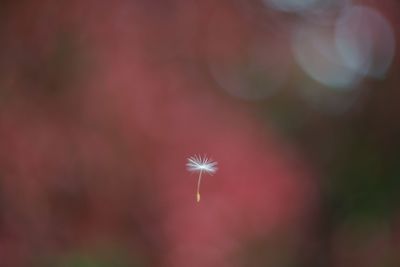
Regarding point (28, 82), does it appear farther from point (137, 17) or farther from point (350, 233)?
point (350, 233)

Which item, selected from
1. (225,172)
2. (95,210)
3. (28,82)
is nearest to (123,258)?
(95,210)

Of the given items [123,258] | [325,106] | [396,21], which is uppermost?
[396,21]

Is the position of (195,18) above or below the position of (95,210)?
above

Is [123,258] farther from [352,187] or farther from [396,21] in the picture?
[396,21]
